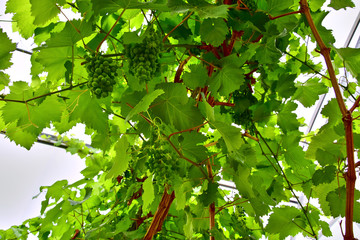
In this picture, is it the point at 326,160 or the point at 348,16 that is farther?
the point at 348,16

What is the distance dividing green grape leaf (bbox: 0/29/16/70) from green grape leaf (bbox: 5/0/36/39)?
91 mm

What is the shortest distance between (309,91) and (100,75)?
0.76 meters

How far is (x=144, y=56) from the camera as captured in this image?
612 mm

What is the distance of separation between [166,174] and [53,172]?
2.75 meters

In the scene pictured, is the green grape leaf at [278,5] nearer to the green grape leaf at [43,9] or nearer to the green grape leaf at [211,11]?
the green grape leaf at [211,11]

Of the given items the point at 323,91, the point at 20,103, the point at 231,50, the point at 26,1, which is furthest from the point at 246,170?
the point at 26,1

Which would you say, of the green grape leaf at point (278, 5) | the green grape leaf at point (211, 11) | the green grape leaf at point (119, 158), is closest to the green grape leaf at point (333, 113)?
the green grape leaf at point (278, 5)

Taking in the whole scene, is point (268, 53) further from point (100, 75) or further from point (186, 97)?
point (100, 75)

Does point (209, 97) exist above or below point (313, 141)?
above

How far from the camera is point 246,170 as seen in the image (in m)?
0.78

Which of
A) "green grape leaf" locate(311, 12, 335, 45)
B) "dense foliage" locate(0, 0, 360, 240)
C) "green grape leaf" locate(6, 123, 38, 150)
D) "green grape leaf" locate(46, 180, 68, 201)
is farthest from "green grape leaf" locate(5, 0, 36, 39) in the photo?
"green grape leaf" locate(311, 12, 335, 45)

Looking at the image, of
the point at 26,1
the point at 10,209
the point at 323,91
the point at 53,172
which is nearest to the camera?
the point at 26,1

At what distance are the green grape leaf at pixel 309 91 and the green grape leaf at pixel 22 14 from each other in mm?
858

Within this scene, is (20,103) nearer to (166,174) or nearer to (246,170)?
(166,174)
